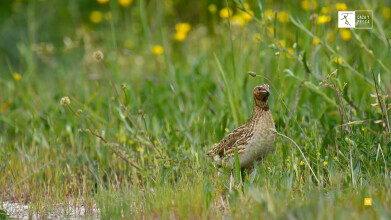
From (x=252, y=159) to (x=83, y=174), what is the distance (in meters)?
1.51

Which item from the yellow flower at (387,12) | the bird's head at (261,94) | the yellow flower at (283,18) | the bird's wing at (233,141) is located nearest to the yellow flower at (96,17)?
the yellow flower at (283,18)

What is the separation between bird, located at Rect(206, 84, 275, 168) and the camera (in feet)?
13.4

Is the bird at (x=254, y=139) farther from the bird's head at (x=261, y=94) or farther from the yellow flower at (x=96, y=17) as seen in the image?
the yellow flower at (x=96, y=17)

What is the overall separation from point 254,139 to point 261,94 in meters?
0.34

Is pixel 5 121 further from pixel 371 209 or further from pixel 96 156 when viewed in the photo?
pixel 371 209

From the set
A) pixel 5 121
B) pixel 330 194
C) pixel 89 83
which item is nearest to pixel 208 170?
pixel 330 194

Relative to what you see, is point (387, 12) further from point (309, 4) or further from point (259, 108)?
point (259, 108)

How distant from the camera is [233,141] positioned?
4.29m

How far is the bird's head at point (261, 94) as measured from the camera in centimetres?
415

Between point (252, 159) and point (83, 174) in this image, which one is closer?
point (252, 159)

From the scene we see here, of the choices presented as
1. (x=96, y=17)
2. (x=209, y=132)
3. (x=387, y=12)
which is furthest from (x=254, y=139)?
(x=96, y=17)

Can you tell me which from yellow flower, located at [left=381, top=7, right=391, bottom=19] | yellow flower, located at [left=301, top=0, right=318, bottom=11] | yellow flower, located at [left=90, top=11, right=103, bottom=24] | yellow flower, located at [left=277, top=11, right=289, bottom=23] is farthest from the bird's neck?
yellow flower, located at [left=90, top=11, right=103, bottom=24]

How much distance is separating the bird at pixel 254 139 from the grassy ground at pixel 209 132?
4.1 inches

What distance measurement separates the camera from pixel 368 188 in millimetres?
3428
